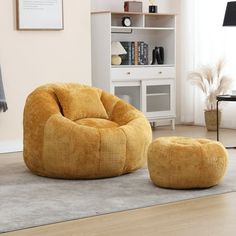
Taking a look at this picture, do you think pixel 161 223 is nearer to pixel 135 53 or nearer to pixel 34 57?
pixel 34 57

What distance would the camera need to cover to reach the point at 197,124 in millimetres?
8156

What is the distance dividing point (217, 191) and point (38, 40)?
2723mm

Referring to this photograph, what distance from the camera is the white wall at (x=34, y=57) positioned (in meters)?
5.94

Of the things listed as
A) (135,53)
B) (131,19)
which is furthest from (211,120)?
(131,19)

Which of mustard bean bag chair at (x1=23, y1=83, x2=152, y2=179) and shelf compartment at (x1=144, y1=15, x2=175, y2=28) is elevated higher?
shelf compartment at (x1=144, y1=15, x2=175, y2=28)

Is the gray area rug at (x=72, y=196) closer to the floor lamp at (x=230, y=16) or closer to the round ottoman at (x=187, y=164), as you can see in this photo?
the round ottoman at (x=187, y=164)

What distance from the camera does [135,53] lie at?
7473 millimetres

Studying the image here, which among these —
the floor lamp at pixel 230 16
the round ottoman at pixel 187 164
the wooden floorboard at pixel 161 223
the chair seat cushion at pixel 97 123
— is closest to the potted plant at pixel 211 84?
the floor lamp at pixel 230 16

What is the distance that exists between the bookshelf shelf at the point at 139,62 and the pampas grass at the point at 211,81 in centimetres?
31

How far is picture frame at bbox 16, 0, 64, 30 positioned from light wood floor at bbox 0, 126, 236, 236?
2.84 meters

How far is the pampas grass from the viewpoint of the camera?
7445 millimetres

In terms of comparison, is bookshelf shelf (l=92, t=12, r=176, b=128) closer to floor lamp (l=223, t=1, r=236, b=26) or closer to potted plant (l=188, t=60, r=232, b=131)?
potted plant (l=188, t=60, r=232, b=131)

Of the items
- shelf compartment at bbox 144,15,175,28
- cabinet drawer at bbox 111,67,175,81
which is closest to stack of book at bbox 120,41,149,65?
cabinet drawer at bbox 111,67,175,81

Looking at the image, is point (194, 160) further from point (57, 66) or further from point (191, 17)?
point (191, 17)
